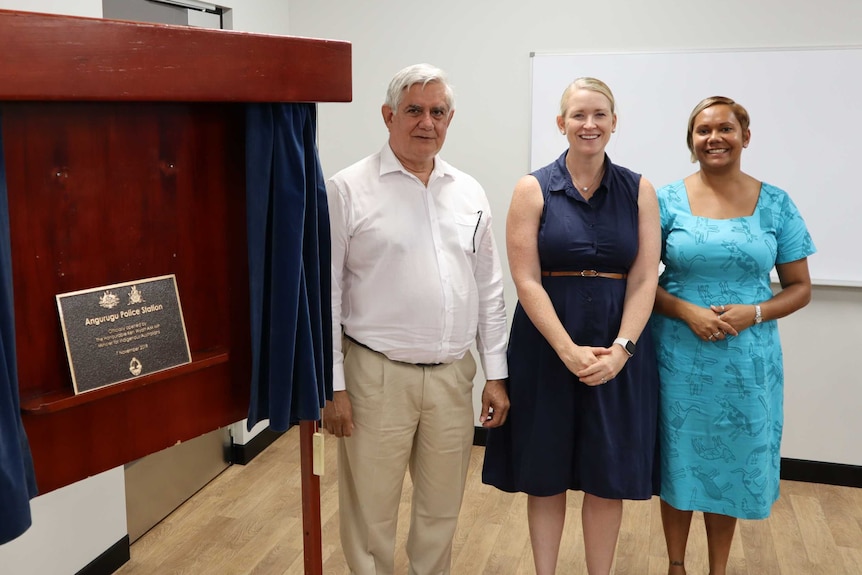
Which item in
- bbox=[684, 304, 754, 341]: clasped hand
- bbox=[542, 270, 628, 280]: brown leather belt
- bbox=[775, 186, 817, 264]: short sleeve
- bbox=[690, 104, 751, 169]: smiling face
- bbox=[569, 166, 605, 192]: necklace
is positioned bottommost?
bbox=[684, 304, 754, 341]: clasped hand

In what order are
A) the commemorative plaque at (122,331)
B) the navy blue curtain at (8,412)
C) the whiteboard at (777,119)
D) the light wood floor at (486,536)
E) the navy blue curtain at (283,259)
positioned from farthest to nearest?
1. the whiteboard at (777,119)
2. the light wood floor at (486,536)
3. the navy blue curtain at (283,259)
4. the commemorative plaque at (122,331)
5. the navy blue curtain at (8,412)

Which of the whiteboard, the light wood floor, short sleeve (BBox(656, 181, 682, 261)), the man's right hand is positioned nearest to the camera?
the man's right hand

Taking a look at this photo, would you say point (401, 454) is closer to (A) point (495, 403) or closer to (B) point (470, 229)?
(A) point (495, 403)

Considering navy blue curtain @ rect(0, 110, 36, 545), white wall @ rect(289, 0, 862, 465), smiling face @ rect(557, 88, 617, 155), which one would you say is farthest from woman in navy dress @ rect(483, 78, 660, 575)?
white wall @ rect(289, 0, 862, 465)

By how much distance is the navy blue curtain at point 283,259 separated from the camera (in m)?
1.32

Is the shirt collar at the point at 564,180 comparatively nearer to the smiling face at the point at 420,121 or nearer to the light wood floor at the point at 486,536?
the smiling face at the point at 420,121

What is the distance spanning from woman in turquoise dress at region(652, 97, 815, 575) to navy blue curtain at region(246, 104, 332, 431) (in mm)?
1263

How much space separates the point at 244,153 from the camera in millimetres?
1346

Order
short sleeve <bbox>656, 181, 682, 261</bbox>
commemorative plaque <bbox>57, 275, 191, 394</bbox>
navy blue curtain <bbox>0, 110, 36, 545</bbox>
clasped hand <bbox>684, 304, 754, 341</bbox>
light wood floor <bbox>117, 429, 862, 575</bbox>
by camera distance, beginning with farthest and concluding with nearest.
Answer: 1. light wood floor <bbox>117, 429, 862, 575</bbox>
2. short sleeve <bbox>656, 181, 682, 261</bbox>
3. clasped hand <bbox>684, 304, 754, 341</bbox>
4. commemorative plaque <bbox>57, 275, 191, 394</bbox>
5. navy blue curtain <bbox>0, 110, 36, 545</bbox>

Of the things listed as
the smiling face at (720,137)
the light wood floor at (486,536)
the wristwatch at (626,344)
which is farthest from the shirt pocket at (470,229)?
the light wood floor at (486,536)

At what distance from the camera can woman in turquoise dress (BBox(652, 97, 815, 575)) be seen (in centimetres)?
226

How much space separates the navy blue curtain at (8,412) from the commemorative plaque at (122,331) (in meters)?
0.09

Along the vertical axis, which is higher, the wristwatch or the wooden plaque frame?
the wooden plaque frame

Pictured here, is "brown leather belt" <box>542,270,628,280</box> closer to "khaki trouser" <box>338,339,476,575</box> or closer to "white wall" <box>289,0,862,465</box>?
"khaki trouser" <box>338,339,476,575</box>
